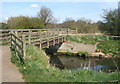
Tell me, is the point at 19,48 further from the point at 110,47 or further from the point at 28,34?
the point at 110,47

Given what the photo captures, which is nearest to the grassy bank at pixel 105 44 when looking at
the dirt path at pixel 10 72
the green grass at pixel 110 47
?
the green grass at pixel 110 47

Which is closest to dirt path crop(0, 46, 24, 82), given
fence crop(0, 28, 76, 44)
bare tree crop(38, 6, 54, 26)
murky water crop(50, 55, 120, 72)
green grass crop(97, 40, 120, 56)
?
fence crop(0, 28, 76, 44)

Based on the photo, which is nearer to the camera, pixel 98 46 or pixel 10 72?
pixel 10 72

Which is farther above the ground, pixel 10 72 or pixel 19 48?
pixel 19 48

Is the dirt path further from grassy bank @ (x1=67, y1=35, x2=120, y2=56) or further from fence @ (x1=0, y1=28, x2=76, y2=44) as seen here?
grassy bank @ (x1=67, y1=35, x2=120, y2=56)

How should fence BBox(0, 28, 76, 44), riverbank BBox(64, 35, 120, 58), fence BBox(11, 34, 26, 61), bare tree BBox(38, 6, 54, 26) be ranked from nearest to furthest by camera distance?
fence BBox(11, 34, 26, 61)
fence BBox(0, 28, 76, 44)
riverbank BBox(64, 35, 120, 58)
bare tree BBox(38, 6, 54, 26)

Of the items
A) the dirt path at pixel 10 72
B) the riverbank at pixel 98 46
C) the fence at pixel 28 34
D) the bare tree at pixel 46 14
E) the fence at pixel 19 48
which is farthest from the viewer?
the bare tree at pixel 46 14

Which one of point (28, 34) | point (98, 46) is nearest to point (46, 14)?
point (98, 46)

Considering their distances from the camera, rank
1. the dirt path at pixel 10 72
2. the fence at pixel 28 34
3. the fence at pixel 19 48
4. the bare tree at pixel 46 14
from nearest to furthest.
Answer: the dirt path at pixel 10 72 → the fence at pixel 19 48 → the fence at pixel 28 34 → the bare tree at pixel 46 14

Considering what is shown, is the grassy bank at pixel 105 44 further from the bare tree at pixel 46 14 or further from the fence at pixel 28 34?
the bare tree at pixel 46 14

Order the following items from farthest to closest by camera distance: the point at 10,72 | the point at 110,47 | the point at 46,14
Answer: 1. the point at 46,14
2. the point at 110,47
3. the point at 10,72

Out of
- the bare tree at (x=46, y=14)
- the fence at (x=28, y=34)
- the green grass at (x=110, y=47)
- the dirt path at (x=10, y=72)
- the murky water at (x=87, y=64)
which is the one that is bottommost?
the murky water at (x=87, y=64)

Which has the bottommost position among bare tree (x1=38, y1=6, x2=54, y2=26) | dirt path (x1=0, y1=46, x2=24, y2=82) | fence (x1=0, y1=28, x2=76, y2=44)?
dirt path (x1=0, y1=46, x2=24, y2=82)

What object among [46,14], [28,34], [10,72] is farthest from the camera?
[46,14]
